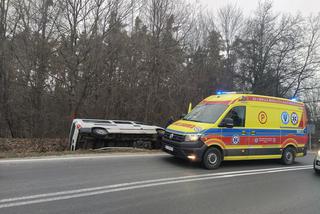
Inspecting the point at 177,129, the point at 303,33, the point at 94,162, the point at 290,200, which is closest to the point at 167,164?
the point at 177,129

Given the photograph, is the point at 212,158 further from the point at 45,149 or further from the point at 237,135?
the point at 45,149

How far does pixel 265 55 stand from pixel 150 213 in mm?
31096

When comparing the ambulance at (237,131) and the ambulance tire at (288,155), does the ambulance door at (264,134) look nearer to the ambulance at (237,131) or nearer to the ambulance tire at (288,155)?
the ambulance at (237,131)

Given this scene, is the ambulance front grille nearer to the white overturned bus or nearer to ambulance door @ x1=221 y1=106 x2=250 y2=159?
ambulance door @ x1=221 y1=106 x2=250 y2=159

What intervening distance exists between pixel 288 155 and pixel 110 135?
7040 millimetres

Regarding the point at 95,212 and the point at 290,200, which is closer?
the point at 95,212

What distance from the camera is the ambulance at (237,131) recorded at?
7.70 metres

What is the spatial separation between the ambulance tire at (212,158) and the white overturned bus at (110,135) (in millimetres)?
3814

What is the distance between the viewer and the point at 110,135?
1014 cm

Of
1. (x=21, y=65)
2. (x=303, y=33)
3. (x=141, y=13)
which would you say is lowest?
(x=21, y=65)

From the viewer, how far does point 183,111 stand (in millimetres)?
19984

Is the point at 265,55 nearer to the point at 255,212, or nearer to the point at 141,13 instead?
Result: the point at 141,13

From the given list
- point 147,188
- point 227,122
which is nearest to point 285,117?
point 227,122

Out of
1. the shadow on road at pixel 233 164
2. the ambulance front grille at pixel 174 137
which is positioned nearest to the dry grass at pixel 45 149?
the shadow on road at pixel 233 164
